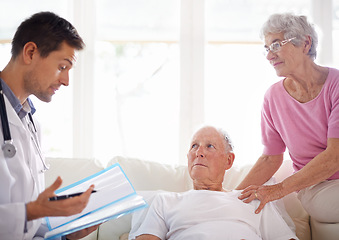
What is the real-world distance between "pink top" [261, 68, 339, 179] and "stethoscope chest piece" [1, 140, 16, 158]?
1.44m

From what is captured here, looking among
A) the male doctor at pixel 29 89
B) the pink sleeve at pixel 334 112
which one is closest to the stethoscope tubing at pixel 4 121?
the male doctor at pixel 29 89

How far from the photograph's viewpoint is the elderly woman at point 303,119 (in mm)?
1950

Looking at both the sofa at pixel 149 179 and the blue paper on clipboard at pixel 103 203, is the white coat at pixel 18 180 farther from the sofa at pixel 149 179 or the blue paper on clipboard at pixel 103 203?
the sofa at pixel 149 179

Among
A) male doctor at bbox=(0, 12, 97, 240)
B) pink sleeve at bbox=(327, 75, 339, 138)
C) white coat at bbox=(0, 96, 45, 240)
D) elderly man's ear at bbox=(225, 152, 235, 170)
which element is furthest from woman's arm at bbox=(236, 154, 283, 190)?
white coat at bbox=(0, 96, 45, 240)

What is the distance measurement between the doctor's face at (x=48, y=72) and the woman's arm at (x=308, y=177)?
103cm

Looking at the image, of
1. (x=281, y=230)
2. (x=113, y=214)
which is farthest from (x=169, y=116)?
(x=113, y=214)

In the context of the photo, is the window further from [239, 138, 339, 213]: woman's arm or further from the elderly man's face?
[239, 138, 339, 213]: woman's arm

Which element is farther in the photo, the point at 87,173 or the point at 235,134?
A: the point at 235,134

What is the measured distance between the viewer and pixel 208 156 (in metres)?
2.03

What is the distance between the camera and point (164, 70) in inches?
121

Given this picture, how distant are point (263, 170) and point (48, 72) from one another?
134 cm

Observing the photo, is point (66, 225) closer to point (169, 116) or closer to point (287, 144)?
point (287, 144)

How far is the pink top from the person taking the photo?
203cm

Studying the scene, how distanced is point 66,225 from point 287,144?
134 cm
